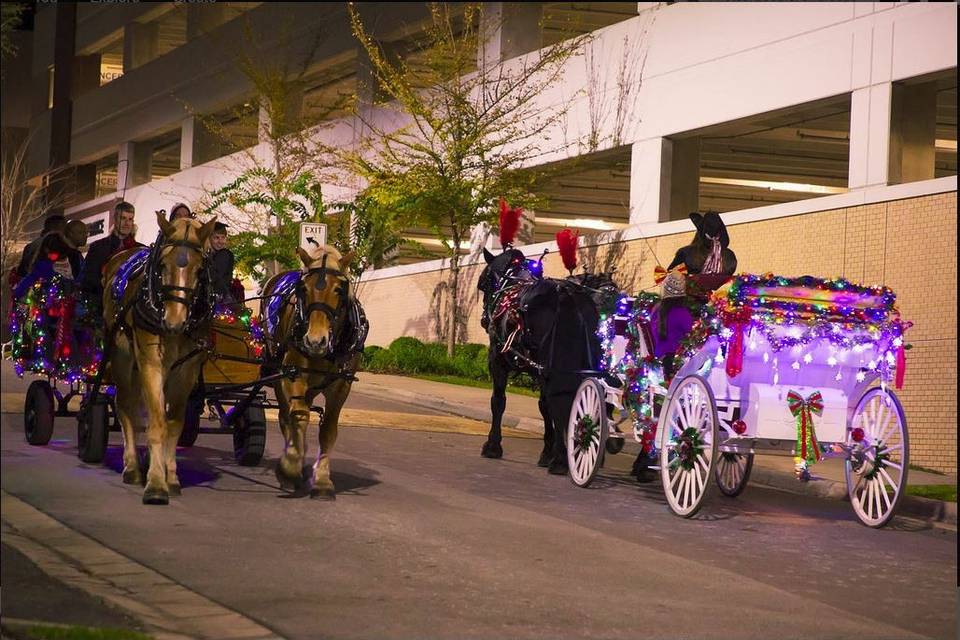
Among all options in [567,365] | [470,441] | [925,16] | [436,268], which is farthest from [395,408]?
[436,268]

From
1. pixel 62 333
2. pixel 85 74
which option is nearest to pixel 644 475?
pixel 62 333

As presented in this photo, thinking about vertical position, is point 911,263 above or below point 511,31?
below

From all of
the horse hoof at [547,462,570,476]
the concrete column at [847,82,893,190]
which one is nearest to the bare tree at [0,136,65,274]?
the horse hoof at [547,462,570,476]

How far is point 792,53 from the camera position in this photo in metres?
22.5

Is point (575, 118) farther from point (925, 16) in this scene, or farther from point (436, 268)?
point (925, 16)

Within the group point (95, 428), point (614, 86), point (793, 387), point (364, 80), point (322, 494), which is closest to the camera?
point (322, 494)

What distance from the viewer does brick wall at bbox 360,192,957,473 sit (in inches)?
728

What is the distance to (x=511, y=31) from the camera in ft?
A: 103

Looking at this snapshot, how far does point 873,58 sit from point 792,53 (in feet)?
6.32

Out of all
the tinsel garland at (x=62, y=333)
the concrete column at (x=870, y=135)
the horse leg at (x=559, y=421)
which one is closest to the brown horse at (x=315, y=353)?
the tinsel garland at (x=62, y=333)

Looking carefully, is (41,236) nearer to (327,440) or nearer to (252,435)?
(327,440)

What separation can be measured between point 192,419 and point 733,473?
17.1 feet

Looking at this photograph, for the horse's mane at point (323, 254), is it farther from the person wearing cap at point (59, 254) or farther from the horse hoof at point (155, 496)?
the horse hoof at point (155, 496)

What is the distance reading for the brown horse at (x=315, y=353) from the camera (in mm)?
10844
